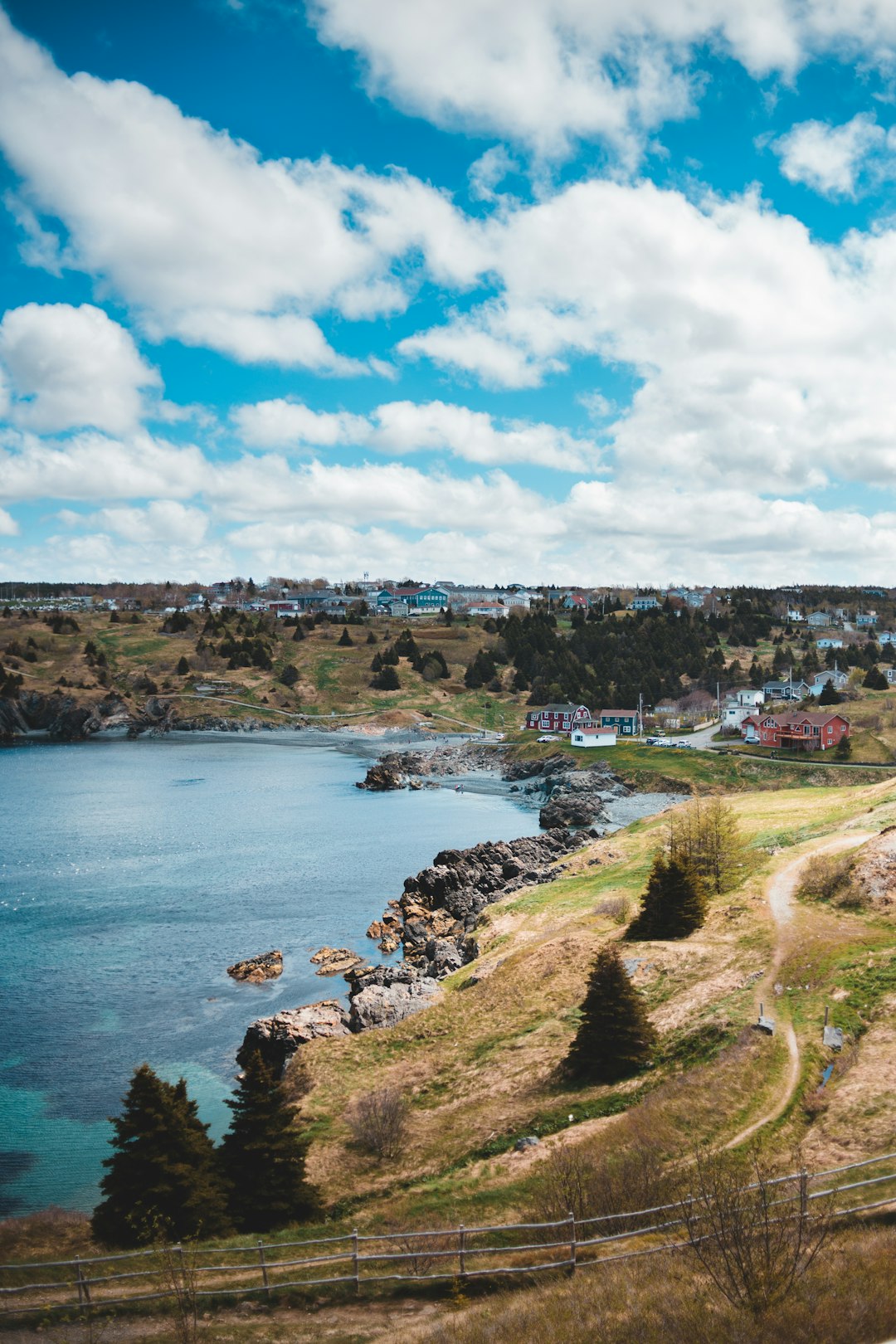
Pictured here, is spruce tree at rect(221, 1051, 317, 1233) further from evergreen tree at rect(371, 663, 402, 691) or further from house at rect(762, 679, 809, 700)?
evergreen tree at rect(371, 663, 402, 691)

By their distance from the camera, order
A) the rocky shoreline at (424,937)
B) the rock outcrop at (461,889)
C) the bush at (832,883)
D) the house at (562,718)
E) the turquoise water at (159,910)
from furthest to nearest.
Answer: the house at (562,718), the rock outcrop at (461,889), the rocky shoreline at (424,937), the bush at (832,883), the turquoise water at (159,910)

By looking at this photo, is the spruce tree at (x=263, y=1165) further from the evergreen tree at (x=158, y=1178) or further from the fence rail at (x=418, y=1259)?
the fence rail at (x=418, y=1259)

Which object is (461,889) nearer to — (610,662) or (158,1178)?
(158,1178)

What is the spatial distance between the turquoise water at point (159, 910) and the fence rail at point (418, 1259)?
1177cm

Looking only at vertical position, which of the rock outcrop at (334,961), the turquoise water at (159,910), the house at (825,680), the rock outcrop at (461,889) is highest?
the house at (825,680)

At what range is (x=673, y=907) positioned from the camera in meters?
38.2

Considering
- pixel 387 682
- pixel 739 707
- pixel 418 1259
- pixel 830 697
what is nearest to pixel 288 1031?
pixel 418 1259

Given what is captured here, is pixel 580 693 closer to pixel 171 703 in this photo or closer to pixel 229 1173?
pixel 171 703

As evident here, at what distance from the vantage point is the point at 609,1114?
960 inches

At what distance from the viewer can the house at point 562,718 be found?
13875cm

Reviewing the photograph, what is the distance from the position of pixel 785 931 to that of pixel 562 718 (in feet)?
349

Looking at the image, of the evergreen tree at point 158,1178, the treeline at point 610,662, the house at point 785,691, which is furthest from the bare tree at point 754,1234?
the house at point 785,691

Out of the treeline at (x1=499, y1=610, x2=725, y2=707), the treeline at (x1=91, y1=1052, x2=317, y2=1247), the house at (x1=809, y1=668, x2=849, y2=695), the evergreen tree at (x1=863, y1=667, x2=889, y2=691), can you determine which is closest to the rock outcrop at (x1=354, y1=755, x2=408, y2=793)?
the treeline at (x1=499, y1=610, x2=725, y2=707)

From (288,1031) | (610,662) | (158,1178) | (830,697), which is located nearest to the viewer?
(158,1178)
